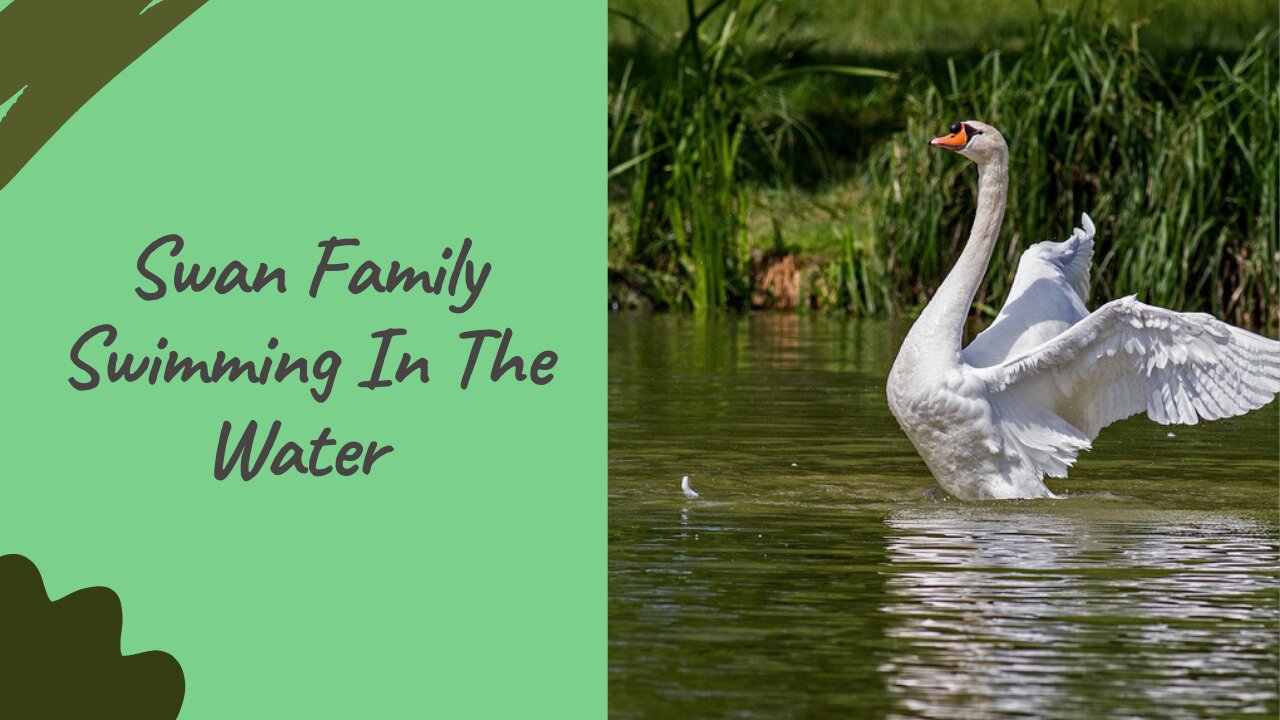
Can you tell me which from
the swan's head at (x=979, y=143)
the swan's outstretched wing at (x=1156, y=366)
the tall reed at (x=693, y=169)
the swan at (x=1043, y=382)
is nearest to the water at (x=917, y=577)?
the swan at (x=1043, y=382)

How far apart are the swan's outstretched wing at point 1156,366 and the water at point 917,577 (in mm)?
372

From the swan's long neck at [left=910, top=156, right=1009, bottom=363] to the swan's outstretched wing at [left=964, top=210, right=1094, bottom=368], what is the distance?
5.5 inches

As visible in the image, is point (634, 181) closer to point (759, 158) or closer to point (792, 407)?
point (759, 158)

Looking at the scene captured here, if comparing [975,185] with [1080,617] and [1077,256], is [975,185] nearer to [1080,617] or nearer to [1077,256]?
[1077,256]

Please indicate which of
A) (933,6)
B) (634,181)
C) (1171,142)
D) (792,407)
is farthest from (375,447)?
(933,6)

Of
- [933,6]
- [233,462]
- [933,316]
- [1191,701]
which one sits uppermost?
[933,6]

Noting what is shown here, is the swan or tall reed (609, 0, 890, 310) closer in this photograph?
the swan

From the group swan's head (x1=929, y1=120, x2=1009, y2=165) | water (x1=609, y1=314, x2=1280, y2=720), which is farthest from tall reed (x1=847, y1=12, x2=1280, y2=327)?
swan's head (x1=929, y1=120, x2=1009, y2=165)

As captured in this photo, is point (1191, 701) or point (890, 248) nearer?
point (1191, 701)

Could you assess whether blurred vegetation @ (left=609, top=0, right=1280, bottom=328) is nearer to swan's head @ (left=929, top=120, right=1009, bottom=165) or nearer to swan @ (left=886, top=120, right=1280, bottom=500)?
swan's head @ (left=929, top=120, right=1009, bottom=165)

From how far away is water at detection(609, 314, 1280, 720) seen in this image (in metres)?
4.57

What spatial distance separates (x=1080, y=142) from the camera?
594 inches

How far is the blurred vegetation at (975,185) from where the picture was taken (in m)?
14.5

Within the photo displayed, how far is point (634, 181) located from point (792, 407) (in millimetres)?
7099
